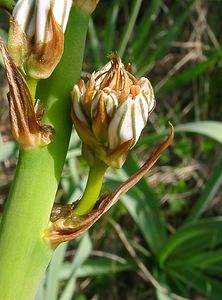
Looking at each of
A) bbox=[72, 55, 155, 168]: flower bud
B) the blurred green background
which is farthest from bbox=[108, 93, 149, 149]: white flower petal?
the blurred green background

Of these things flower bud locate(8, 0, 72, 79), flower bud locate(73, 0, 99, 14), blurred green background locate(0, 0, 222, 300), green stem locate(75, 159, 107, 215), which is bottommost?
blurred green background locate(0, 0, 222, 300)

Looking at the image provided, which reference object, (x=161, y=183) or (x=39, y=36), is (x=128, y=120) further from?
(x=161, y=183)

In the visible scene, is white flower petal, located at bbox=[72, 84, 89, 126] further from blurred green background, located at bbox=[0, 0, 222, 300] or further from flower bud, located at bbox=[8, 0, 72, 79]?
blurred green background, located at bbox=[0, 0, 222, 300]

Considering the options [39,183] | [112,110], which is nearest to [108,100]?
[112,110]

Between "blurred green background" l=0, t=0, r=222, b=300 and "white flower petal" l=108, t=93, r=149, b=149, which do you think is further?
"blurred green background" l=0, t=0, r=222, b=300

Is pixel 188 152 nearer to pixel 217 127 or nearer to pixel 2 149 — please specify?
pixel 217 127

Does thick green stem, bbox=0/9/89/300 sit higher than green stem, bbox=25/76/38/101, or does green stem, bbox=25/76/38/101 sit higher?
green stem, bbox=25/76/38/101
